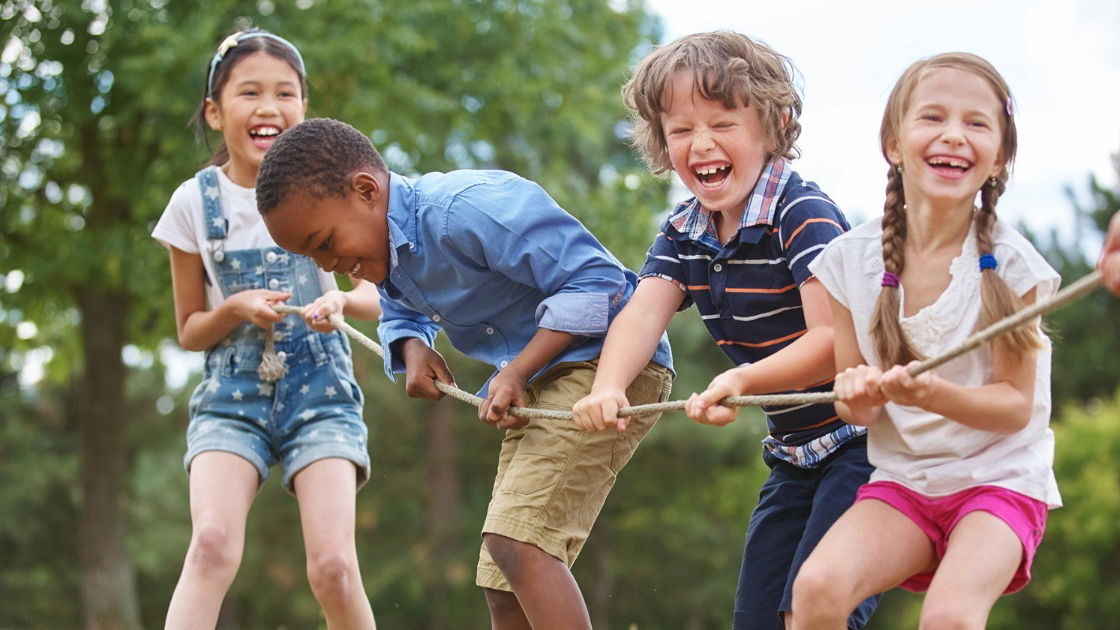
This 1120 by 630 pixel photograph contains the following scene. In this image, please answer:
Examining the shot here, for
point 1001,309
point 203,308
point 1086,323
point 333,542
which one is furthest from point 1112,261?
point 1086,323

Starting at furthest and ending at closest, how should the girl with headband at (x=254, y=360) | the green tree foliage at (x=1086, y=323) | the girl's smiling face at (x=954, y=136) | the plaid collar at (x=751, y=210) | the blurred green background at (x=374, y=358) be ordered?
the green tree foliage at (x=1086, y=323) → the blurred green background at (x=374, y=358) → the girl with headband at (x=254, y=360) → the plaid collar at (x=751, y=210) → the girl's smiling face at (x=954, y=136)

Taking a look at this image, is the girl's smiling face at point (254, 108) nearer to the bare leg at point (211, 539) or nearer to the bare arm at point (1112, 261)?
the bare leg at point (211, 539)

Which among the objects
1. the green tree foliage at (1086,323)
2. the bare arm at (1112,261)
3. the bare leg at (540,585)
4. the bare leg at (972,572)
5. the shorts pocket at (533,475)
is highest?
the bare arm at (1112,261)

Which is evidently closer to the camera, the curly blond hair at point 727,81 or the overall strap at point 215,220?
the curly blond hair at point 727,81

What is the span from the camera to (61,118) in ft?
35.8

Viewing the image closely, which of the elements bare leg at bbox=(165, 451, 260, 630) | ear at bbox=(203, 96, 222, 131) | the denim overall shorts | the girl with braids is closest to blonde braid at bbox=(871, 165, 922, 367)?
the girl with braids

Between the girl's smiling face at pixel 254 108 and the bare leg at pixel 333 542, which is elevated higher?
the girl's smiling face at pixel 254 108

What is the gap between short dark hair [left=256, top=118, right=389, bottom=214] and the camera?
3.27 m

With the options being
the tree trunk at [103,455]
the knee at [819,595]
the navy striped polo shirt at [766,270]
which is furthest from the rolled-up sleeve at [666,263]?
the tree trunk at [103,455]

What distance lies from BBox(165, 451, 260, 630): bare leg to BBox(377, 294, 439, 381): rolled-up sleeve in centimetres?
57

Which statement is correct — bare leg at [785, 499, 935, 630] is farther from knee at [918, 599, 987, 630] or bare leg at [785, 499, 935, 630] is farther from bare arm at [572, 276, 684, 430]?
bare arm at [572, 276, 684, 430]

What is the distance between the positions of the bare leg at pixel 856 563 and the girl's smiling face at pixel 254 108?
7.58 feet

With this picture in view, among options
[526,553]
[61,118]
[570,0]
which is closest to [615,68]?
[570,0]

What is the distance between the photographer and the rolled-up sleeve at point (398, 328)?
3744mm
